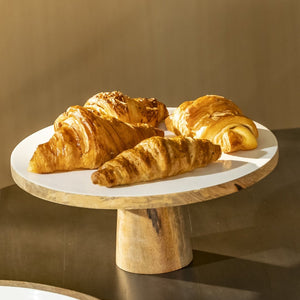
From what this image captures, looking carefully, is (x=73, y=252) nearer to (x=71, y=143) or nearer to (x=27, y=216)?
(x=27, y=216)

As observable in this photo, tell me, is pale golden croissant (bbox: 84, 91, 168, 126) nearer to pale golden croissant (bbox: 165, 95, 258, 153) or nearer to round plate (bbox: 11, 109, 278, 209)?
pale golden croissant (bbox: 165, 95, 258, 153)

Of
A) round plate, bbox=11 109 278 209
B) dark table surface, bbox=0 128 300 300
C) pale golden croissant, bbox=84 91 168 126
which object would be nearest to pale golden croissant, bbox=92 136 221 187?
round plate, bbox=11 109 278 209

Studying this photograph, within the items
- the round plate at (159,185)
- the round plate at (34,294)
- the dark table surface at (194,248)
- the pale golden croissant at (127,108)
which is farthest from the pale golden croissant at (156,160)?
the dark table surface at (194,248)

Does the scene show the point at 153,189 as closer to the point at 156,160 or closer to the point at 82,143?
the point at 156,160

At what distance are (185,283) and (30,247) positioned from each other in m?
0.72

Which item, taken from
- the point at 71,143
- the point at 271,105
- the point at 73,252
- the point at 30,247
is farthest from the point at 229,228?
the point at 271,105

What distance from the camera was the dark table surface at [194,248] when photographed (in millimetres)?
1989

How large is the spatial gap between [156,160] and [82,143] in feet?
0.75

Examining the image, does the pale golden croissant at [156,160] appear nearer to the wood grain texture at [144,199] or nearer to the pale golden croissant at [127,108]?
the wood grain texture at [144,199]

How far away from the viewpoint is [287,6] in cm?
338

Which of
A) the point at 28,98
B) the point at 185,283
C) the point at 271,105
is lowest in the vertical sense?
the point at 185,283

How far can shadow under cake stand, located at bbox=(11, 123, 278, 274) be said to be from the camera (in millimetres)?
1451

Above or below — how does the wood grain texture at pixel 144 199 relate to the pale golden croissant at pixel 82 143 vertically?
below

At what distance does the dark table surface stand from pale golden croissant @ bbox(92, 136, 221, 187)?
1.91 feet
